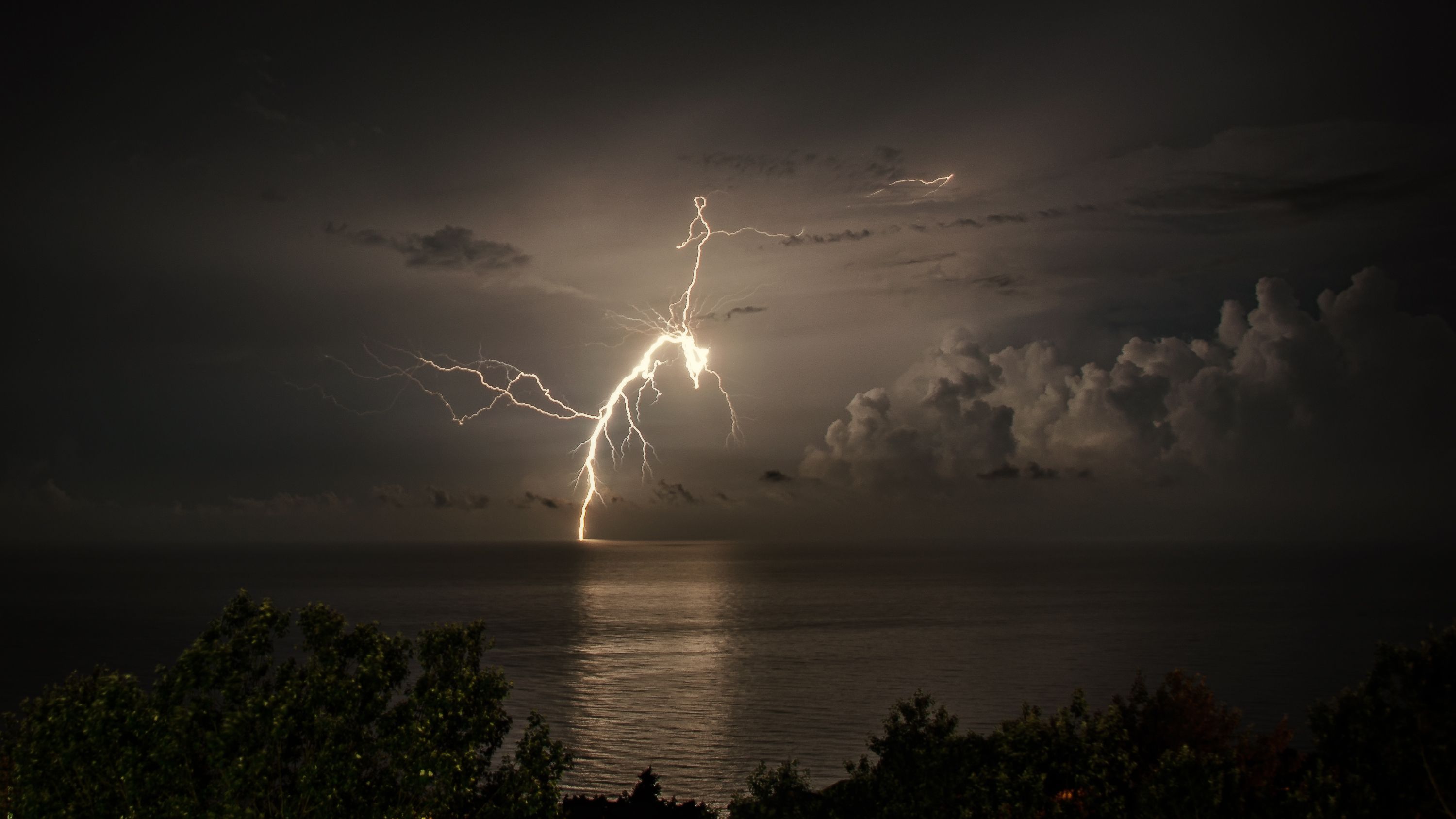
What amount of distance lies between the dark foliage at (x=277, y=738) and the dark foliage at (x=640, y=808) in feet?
29.9

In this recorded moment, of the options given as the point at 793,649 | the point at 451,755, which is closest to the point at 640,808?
the point at 451,755

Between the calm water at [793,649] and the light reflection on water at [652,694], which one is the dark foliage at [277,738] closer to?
the light reflection on water at [652,694]

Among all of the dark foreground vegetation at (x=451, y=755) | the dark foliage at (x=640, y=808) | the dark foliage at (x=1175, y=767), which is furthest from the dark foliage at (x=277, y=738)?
the dark foliage at (x=640, y=808)

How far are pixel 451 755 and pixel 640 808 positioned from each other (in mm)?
13196

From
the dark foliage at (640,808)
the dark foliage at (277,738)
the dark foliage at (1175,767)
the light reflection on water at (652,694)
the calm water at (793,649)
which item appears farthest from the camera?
the calm water at (793,649)

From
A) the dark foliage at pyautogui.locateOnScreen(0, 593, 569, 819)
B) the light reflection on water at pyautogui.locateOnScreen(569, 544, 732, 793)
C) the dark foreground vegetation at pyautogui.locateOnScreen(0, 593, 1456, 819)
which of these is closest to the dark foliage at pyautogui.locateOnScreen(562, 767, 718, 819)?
the dark foreground vegetation at pyautogui.locateOnScreen(0, 593, 1456, 819)

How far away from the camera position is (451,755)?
786 inches

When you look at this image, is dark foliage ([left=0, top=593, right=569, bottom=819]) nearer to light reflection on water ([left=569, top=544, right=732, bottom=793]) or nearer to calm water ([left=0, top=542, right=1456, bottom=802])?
light reflection on water ([left=569, top=544, right=732, bottom=793])

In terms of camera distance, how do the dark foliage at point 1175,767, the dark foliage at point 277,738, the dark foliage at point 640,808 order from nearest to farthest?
the dark foliage at point 277,738
the dark foliage at point 1175,767
the dark foliage at point 640,808

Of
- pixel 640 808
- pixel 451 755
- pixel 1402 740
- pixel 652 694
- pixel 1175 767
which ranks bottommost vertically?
pixel 652 694

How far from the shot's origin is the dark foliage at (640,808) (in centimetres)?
3067

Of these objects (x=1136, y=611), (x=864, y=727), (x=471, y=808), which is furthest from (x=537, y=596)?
(x=471, y=808)

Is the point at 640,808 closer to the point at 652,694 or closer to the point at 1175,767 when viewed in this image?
the point at 1175,767

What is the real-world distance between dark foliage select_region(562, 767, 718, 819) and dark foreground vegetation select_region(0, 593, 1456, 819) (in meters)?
7.45
